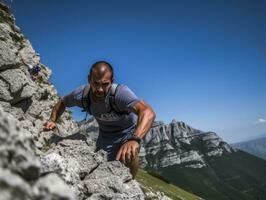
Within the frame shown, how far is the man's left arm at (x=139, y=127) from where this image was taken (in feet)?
24.0

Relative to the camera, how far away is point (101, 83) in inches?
333

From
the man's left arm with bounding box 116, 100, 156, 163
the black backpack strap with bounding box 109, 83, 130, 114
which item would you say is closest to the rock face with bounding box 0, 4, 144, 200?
the man's left arm with bounding box 116, 100, 156, 163

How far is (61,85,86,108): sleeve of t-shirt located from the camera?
9.51 metres

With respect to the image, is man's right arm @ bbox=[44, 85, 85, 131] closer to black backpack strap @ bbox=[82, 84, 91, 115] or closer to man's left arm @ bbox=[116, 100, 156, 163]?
black backpack strap @ bbox=[82, 84, 91, 115]

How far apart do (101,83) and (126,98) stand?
0.76 m

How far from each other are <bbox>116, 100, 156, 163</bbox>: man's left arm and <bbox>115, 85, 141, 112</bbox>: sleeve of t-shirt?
0.40ft

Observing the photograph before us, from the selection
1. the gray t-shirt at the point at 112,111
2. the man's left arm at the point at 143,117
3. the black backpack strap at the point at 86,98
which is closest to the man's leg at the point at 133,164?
the man's left arm at the point at 143,117

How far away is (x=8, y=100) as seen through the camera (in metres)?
21.3

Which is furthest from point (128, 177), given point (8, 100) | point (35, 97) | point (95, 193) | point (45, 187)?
point (35, 97)

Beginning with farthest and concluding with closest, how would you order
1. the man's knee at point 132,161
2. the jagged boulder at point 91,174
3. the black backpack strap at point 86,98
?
the black backpack strap at point 86,98, the man's knee at point 132,161, the jagged boulder at point 91,174

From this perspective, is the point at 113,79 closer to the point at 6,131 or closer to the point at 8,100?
the point at 6,131

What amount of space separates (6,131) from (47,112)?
78.5ft

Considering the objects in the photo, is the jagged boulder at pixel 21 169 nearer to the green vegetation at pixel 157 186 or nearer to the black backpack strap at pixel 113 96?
the black backpack strap at pixel 113 96

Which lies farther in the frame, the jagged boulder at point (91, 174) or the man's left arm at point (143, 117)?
the man's left arm at point (143, 117)
